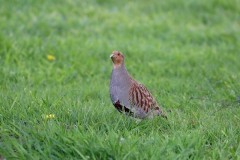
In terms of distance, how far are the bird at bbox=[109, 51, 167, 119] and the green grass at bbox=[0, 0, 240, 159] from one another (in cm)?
12

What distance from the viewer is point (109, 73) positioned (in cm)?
834

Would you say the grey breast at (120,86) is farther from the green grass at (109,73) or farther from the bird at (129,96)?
the green grass at (109,73)

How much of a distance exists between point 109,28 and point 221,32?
6.77 ft

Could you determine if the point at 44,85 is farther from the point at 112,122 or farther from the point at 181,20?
the point at 181,20

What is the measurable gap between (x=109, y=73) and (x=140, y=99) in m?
3.02

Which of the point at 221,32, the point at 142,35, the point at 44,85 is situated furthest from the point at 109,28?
the point at 44,85

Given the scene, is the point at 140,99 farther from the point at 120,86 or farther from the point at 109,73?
the point at 109,73

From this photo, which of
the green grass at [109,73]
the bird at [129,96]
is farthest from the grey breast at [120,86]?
the green grass at [109,73]

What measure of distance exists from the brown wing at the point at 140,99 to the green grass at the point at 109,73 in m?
0.17

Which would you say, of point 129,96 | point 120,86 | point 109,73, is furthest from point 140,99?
point 109,73

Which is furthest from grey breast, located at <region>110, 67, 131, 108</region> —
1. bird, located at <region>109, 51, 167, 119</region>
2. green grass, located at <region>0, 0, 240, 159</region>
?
green grass, located at <region>0, 0, 240, 159</region>

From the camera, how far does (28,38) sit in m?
9.02

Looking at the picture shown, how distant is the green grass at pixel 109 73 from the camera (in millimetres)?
4590

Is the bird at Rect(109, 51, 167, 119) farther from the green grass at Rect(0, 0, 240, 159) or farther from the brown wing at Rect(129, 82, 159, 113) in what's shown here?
the green grass at Rect(0, 0, 240, 159)
